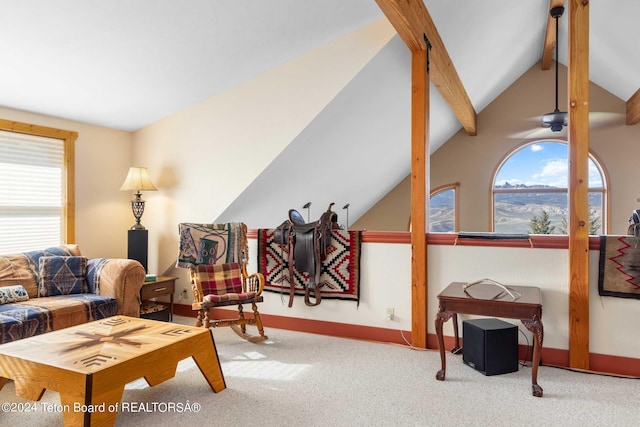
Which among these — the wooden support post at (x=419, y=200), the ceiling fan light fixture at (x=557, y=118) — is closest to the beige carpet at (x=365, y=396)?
the wooden support post at (x=419, y=200)

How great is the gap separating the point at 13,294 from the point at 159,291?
1.27m

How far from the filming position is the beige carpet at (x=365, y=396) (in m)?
2.30

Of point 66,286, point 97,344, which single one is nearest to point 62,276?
point 66,286

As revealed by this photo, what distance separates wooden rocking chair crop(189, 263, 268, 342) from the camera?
3521 mm

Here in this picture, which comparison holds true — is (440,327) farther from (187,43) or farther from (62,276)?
(62,276)

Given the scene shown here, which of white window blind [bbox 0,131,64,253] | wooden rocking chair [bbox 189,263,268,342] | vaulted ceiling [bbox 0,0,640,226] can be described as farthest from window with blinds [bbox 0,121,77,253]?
wooden rocking chair [bbox 189,263,268,342]

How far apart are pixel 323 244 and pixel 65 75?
2680 mm

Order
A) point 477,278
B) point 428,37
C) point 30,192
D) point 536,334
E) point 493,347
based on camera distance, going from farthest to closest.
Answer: point 30,192 → point 428,37 → point 477,278 → point 493,347 → point 536,334

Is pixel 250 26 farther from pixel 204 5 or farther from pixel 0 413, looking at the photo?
pixel 0 413

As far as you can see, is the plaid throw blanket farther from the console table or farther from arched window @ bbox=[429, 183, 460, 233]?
arched window @ bbox=[429, 183, 460, 233]

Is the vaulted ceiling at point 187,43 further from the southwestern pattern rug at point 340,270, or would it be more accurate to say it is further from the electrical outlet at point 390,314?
the electrical outlet at point 390,314

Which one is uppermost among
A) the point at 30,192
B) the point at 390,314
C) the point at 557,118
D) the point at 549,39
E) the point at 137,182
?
the point at 549,39

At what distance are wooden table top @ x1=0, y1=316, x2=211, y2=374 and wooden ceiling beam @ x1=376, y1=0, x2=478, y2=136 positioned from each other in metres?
2.52

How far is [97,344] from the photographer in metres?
2.39
